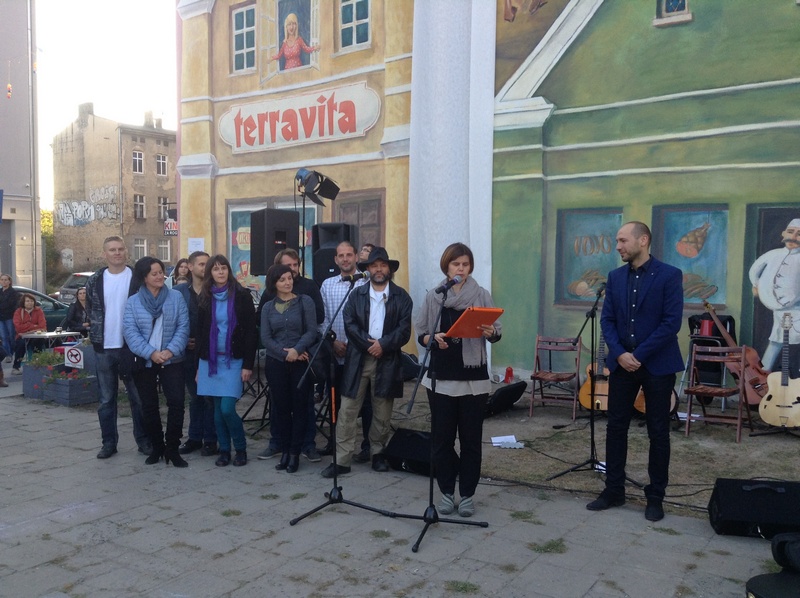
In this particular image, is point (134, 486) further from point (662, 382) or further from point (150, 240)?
point (150, 240)

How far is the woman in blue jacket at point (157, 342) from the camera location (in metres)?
5.48

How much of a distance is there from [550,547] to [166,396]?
3.20 meters

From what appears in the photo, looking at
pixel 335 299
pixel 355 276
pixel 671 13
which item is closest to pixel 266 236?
pixel 335 299

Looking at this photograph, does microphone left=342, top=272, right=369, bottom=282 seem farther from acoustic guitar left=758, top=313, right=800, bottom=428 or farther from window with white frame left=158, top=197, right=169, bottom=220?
window with white frame left=158, top=197, right=169, bottom=220

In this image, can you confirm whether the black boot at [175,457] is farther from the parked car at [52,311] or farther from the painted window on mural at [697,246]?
the parked car at [52,311]

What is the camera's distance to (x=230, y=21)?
1165 cm

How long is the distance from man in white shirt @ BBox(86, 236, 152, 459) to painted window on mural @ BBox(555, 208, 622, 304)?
485cm

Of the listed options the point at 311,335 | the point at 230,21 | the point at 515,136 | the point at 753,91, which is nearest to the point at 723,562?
the point at 311,335

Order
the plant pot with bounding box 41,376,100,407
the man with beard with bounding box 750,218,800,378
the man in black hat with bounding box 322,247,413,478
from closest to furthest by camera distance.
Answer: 1. the man in black hat with bounding box 322,247,413,478
2. the man with beard with bounding box 750,218,800,378
3. the plant pot with bounding box 41,376,100,407

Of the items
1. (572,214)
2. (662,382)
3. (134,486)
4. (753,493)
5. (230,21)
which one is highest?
(230,21)

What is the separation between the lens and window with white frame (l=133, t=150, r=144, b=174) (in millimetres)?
36094

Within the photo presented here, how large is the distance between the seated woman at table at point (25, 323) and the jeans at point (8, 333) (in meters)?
0.17

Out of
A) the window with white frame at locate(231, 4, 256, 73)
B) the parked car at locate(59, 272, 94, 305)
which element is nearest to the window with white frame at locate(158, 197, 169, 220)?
the parked car at locate(59, 272, 94, 305)

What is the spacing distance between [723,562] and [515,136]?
5.98m
